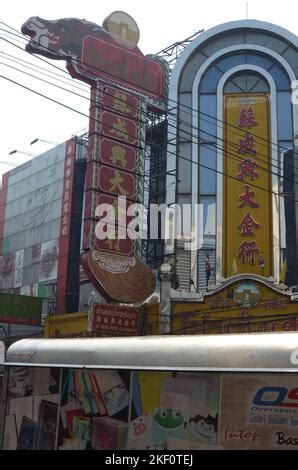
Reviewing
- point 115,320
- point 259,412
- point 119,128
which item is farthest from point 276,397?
point 119,128

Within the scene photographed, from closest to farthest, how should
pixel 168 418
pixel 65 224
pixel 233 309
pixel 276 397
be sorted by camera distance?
pixel 276 397, pixel 168 418, pixel 233 309, pixel 65 224

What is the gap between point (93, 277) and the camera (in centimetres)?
2066

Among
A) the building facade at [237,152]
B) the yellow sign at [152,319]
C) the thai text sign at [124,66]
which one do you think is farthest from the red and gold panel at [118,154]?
the yellow sign at [152,319]

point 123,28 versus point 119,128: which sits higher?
point 123,28

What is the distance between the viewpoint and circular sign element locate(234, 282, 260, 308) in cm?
2044

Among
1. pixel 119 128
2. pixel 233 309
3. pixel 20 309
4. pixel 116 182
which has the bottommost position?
pixel 233 309

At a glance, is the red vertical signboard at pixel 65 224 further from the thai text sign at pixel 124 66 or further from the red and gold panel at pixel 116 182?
the red and gold panel at pixel 116 182

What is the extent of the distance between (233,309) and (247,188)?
6.23 m

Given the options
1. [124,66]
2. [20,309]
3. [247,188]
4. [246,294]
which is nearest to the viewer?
[246,294]

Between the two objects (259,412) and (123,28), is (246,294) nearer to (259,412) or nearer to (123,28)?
(123,28)

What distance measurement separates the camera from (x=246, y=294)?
67.6 ft

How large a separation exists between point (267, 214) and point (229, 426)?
1906cm

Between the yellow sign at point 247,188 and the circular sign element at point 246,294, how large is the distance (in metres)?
2.18

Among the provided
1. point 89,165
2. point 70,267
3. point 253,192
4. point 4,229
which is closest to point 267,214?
point 253,192
